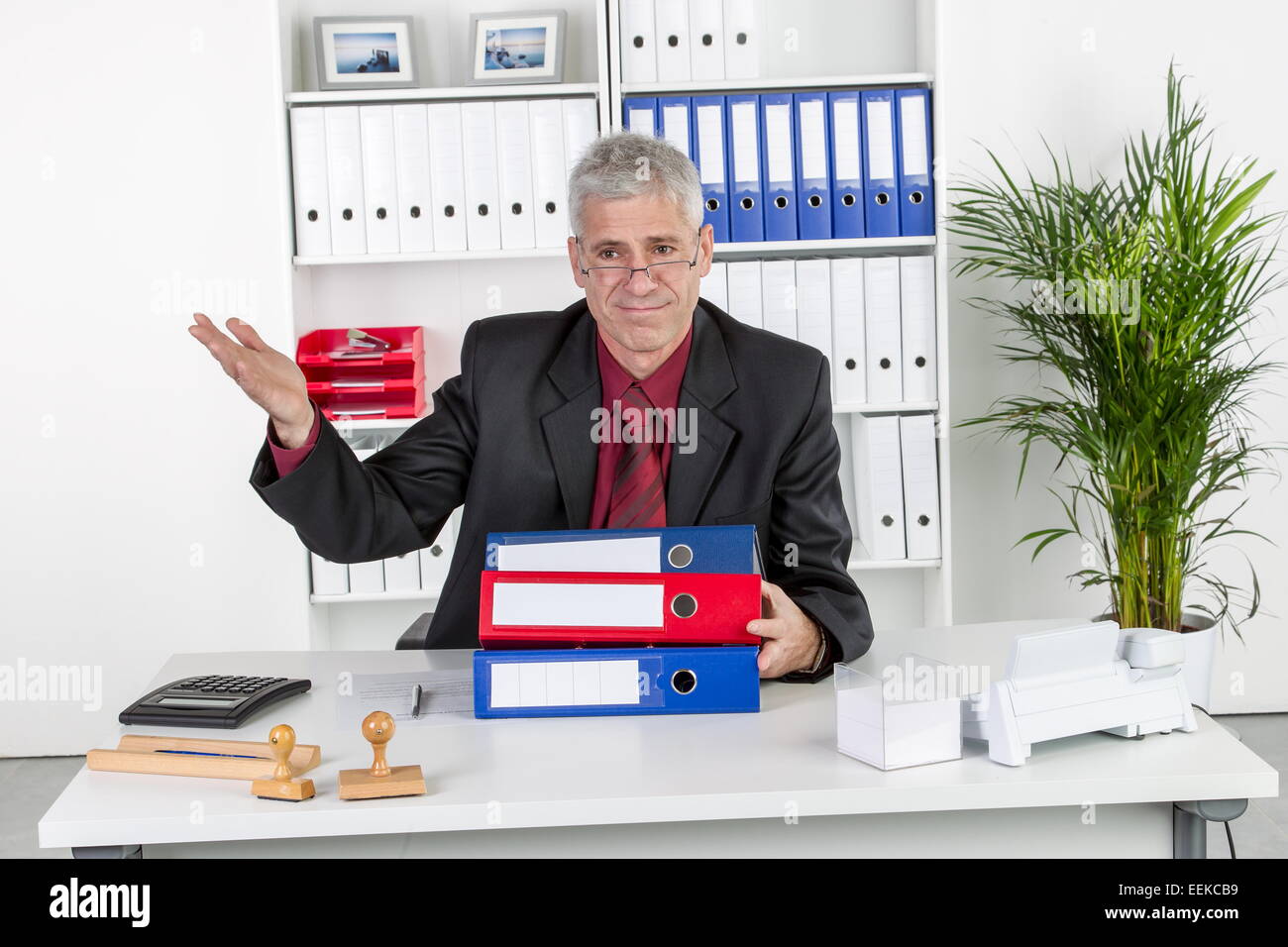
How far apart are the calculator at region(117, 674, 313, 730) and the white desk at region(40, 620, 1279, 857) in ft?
0.26

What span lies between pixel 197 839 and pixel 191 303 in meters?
2.46

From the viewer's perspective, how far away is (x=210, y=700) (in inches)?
60.7

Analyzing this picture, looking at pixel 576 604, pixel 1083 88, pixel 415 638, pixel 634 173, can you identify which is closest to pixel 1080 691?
pixel 576 604

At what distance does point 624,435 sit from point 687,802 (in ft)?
2.78

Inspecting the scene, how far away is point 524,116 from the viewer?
3115 millimetres

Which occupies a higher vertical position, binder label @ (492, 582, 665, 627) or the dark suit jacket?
the dark suit jacket

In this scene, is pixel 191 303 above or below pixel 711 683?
above

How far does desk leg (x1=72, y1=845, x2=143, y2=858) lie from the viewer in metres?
1.24

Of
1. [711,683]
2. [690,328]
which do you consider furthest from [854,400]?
[711,683]

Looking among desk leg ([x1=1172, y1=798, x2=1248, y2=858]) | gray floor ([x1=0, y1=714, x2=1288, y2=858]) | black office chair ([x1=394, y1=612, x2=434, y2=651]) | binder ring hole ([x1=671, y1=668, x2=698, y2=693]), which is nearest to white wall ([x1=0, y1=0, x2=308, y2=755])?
gray floor ([x1=0, y1=714, x2=1288, y2=858])

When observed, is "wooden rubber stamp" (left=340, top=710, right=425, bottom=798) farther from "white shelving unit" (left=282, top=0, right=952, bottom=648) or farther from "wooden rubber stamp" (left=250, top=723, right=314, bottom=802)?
"white shelving unit" (left=282, top=0, right=952, bottom=648)

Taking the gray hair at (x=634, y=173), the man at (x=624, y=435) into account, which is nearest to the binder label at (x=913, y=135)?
the man at (x=624, y=435)
